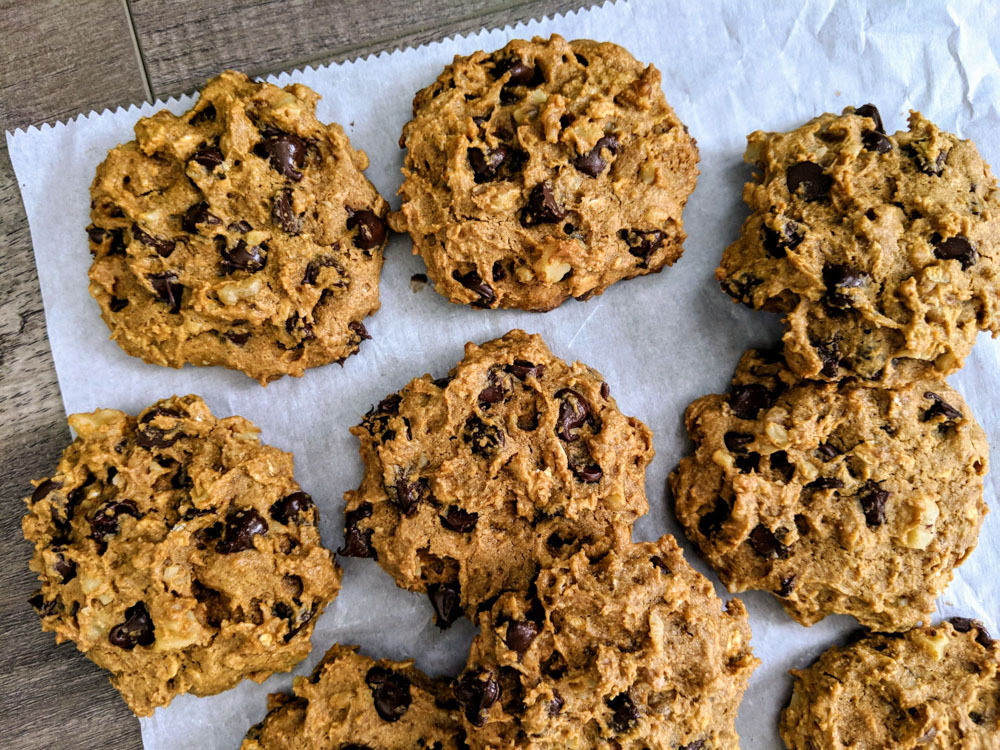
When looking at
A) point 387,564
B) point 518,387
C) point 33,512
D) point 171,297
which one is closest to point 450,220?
point 518,387

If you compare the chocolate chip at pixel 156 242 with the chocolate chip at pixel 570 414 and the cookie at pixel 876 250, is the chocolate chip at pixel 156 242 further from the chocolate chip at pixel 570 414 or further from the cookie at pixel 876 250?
the cookie at pixel 876 250

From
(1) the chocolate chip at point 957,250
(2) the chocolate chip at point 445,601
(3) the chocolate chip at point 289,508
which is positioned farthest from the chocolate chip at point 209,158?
(1) the chocolate chip at point 957,250

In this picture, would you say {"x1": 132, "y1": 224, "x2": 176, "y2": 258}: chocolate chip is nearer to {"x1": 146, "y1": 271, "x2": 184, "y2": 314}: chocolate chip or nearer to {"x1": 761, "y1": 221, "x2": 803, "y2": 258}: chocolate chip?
{"x1": 146, "y1": 271, "x2": 184, "y2": 314}: chocolate chip

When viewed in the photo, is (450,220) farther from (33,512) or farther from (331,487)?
(33,512)

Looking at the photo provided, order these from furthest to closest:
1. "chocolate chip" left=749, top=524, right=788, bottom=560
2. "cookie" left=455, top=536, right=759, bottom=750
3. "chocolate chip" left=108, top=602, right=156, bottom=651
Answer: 1. "chocolate chip" left=749, top=524, right=788, bottom=560
2. "chocolate chip" left=108, top=602, right=156, bottom=651
3. "cookie" left=455, top=536, right=759, bottom=750

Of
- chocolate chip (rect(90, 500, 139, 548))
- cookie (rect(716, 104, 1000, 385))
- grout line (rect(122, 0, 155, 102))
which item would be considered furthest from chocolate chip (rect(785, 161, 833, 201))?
chocolate chip (rect(90, 500, 139, 548))

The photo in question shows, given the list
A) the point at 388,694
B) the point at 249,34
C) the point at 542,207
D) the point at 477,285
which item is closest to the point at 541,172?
the point at 542,207

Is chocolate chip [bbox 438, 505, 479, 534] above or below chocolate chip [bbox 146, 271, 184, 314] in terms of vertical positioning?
below
